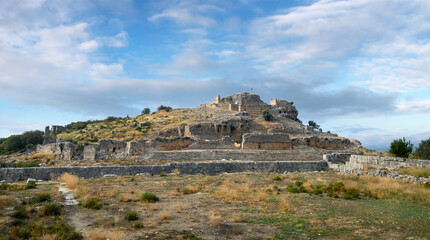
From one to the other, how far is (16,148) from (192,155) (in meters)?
32.2

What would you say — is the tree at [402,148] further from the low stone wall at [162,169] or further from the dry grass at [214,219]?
the dry grass at [214,219]

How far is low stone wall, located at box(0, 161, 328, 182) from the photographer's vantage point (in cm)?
1755

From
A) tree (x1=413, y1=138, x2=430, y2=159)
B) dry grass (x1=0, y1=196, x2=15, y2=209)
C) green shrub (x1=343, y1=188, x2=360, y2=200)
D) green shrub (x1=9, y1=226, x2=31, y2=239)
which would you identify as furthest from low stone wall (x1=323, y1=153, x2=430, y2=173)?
dry grass (x1=0, y1=196, x2=15, y2=209)

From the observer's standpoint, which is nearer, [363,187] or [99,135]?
[363,187]

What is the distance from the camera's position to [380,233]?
8.19 metres

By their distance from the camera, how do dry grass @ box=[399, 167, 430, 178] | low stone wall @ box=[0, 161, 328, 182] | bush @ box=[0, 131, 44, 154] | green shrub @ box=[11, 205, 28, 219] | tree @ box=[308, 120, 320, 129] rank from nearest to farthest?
green shrub @ box=[11, 205, 28, 219]
dry grass @ box=[399, 167, 430, 178]
low stone wall @ box=[0, 161, 328, 182]
bush @ box=[0, 131, 44, 154]
tree @ box=[308, 120, 320, 129]

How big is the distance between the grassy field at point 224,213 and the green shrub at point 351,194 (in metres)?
0.04

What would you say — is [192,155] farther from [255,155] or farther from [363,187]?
[363,187]

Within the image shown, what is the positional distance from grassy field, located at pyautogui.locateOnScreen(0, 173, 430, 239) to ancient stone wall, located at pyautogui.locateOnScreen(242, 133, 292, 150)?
71.6 feet

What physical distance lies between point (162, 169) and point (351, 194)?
39.0 ft

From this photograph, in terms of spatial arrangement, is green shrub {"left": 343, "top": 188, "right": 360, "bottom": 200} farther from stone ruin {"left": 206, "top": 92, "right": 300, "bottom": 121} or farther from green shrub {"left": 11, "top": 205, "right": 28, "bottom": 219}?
stone ruin {"left": 206, "top": 92, "right": 300, "bottom": 121}

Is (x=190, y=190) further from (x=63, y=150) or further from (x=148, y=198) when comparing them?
(x=63, y=150)

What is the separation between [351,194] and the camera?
44.3ft

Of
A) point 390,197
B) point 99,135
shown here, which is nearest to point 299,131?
point 99,135
